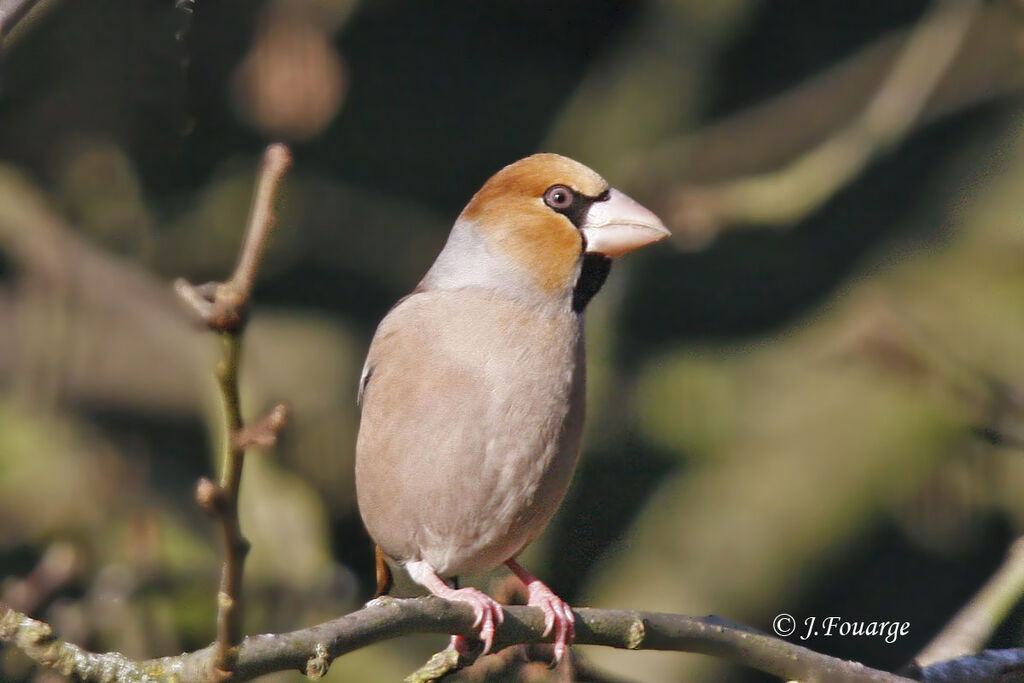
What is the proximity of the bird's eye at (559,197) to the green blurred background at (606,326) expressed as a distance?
1.46 metres

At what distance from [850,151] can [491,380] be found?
3.13m

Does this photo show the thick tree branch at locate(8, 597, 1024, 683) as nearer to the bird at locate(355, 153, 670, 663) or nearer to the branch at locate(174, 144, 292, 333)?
the bird at locate(355, 153, 670, 663)

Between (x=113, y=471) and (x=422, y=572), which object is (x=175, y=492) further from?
(x=422, y=572)

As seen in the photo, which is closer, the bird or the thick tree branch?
the thick tree branch

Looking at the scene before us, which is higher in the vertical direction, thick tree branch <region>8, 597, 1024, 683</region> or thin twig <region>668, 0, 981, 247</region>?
thin twig <region>668, 0, 981, 247</region>

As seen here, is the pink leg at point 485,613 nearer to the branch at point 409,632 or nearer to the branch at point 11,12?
the branch at point 409,632

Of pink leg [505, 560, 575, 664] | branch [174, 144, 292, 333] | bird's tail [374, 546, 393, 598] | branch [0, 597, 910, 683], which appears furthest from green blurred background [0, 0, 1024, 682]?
branch [174, 144, 292, 333]

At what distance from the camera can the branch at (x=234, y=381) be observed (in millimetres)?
1376

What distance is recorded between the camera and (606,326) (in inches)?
248

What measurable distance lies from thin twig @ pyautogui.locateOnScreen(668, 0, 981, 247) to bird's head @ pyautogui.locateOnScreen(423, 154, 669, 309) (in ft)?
6.33

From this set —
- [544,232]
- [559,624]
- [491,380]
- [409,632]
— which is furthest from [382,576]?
[409,632]

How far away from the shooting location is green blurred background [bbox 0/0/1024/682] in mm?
5262

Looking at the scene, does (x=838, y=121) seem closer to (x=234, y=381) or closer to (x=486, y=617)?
(x=486, y=617)

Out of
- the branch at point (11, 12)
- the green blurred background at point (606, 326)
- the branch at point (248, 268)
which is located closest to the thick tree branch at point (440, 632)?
the branch at point (248, 268)
